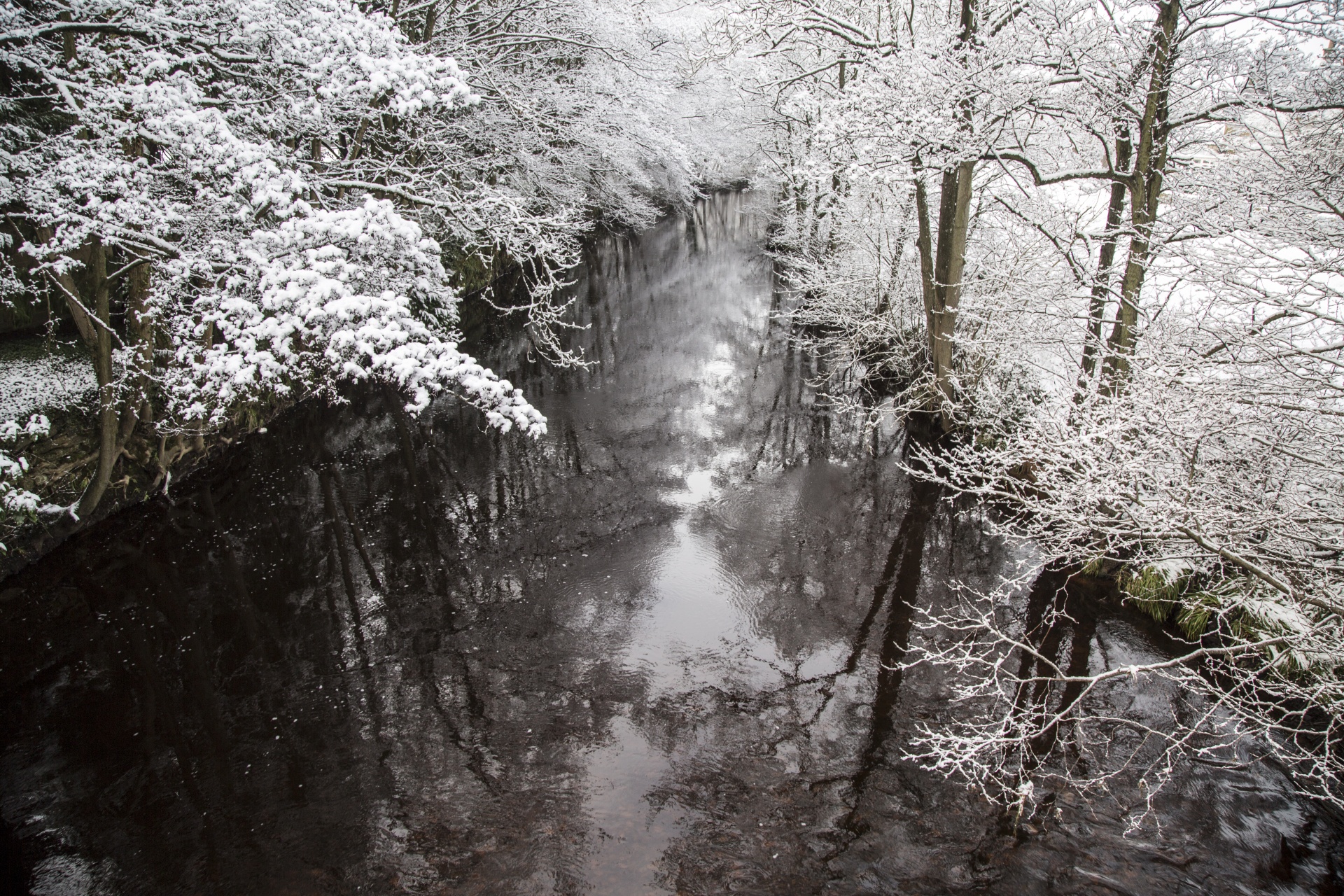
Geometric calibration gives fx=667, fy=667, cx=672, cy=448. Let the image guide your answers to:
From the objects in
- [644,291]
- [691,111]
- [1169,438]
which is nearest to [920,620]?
[1169,438]

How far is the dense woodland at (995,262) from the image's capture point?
4.63 m

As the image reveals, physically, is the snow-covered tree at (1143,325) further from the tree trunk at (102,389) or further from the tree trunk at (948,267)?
the tree trunk at (102,389)

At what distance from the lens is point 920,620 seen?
24.1ft

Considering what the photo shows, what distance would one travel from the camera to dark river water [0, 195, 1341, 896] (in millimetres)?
4801

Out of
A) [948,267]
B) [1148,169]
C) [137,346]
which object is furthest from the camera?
[948,267]

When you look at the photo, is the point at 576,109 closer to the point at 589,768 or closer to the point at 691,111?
the point at 589,768

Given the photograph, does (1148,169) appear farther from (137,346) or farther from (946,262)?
(137,346)

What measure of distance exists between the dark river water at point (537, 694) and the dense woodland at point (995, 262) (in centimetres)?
58

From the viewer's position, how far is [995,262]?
10867 millimetres

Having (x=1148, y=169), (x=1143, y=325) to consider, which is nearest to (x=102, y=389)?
(x=1143, y=325)

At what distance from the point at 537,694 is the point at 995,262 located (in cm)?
960

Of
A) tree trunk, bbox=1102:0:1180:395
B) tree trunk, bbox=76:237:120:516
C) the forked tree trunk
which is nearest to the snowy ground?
tree trunk, bbox=76:237:120:516

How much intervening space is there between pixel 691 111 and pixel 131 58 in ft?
78.5

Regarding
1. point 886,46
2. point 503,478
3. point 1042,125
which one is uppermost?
point 886,46
